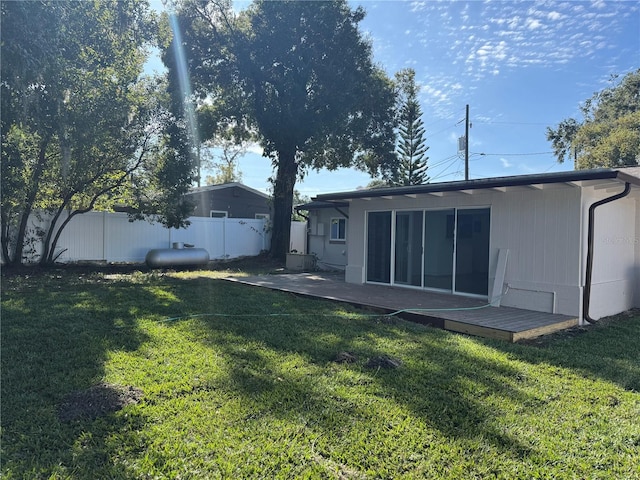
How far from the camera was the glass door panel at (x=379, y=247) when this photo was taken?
9.28 metres


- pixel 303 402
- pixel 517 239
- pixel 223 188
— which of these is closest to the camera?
pixel 303 402

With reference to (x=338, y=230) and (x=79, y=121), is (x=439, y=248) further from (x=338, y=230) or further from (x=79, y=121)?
(x=79, y=121)

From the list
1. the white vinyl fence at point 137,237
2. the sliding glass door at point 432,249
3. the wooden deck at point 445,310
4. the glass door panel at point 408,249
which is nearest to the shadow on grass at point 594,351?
the wooden deck at point 445,310

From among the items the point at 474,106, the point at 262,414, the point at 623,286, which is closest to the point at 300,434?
the point at 262,414

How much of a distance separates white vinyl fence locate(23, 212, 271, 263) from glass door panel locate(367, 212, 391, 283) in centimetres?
782

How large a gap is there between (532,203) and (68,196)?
10.8 metres

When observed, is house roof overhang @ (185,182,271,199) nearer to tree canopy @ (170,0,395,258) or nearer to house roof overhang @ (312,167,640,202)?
tree canopy @ (170,0,395,258)

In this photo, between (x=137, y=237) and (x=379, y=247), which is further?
(x=137, y=237)

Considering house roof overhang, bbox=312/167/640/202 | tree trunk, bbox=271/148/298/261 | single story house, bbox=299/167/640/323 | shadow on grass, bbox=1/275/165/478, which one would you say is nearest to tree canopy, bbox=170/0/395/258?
tree trunk, bbox=271/148/298/261

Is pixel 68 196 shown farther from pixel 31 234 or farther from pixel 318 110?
pixel 318 110

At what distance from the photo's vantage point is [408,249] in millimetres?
8828

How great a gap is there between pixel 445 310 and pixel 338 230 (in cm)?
808

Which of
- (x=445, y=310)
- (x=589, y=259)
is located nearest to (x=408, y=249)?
(x=445, y=310)

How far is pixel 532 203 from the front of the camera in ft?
22.4
